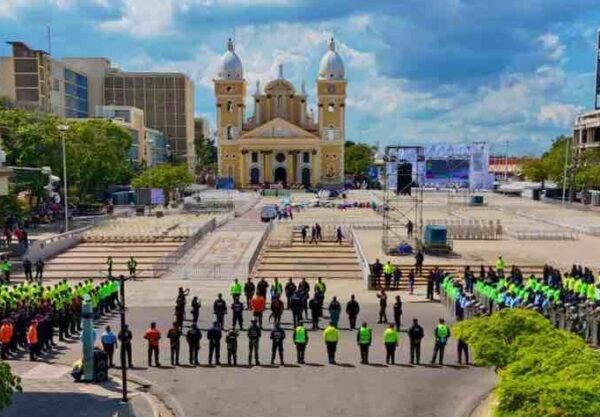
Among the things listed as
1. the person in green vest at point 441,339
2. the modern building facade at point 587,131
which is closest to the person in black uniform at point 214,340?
the person in green vest at point 441,339

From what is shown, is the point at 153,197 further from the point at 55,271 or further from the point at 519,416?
the point at 519,416

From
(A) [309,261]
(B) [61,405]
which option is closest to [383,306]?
(B) [61,405]

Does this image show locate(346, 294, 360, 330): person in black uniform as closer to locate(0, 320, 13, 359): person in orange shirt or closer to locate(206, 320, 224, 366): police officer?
locate(206, 320, 224, 366): police officer

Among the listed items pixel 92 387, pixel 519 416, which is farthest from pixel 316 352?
pixel 519 416

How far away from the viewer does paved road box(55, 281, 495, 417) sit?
1332 cm

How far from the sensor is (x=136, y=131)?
9938cm

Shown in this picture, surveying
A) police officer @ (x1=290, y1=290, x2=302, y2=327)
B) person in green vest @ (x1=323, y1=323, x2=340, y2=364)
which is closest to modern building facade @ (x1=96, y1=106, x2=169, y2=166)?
police officer @ (x1=290, y1=290, x2=302, y2=327)

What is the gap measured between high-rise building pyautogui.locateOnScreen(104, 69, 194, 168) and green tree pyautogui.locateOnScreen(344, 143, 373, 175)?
32.8m

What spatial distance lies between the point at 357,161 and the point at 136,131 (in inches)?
1763

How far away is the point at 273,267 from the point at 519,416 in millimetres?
23681

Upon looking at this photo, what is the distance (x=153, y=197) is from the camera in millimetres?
58844

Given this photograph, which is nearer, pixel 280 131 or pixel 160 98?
pixel 280 131

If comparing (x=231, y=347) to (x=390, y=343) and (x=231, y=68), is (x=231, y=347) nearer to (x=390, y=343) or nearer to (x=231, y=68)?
(x=390, y=343)

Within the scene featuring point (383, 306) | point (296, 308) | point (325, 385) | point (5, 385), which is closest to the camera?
point (5, 385)
